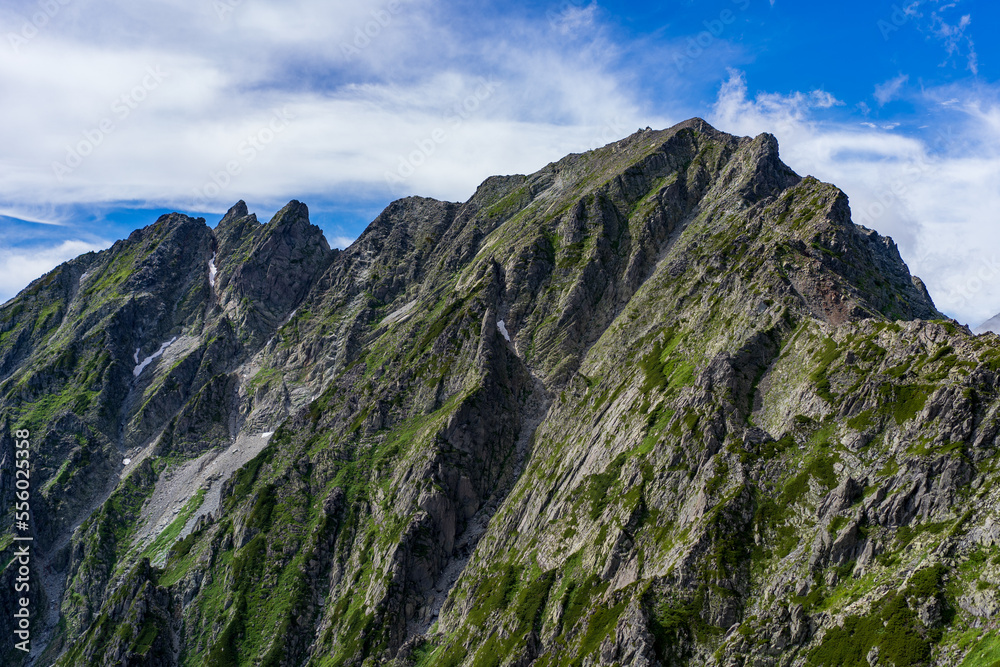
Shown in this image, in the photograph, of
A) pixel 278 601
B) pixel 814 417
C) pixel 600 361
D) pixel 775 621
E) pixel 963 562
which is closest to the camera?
pixel 963 562

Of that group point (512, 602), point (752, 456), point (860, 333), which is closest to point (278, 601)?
point (512, 602)

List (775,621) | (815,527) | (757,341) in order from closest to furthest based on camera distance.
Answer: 1. (775,621)
2. (815,527)
3. (757,341)

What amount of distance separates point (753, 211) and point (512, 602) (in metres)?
121

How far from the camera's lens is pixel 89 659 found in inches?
6427

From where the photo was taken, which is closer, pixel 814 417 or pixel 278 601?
pixel 814 417

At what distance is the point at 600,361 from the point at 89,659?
152m

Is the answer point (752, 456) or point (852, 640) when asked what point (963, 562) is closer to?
point (852, 640)

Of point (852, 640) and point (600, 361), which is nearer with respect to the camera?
point (852, 640)

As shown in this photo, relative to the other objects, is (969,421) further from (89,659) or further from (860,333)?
(89,659)

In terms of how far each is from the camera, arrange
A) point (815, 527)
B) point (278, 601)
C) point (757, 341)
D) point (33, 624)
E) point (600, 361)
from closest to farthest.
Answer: point (815, 527) → point (757, 341) → point (278, 601) → point (600, 361) → point (33, 624)

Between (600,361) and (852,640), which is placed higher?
(600,361)

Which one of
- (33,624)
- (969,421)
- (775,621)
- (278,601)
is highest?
(969,421)

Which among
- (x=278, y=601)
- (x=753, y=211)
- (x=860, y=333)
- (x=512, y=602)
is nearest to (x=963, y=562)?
(x=860, y=333)

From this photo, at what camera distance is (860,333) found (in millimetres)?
104562
